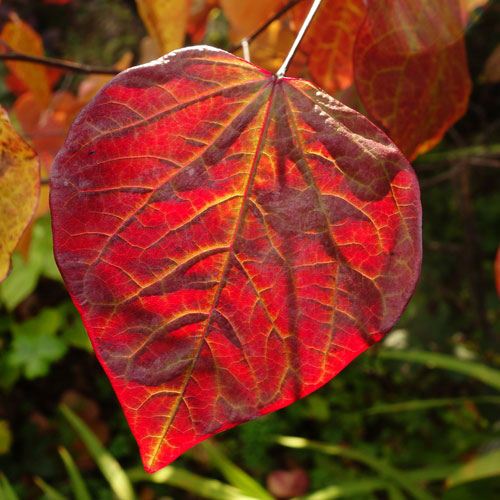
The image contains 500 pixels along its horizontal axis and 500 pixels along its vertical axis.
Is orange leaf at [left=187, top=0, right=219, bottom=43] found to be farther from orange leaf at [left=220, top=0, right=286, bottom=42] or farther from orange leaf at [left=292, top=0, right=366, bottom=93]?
orange leaf at [left=292, top=0, right=366, bottom=93]

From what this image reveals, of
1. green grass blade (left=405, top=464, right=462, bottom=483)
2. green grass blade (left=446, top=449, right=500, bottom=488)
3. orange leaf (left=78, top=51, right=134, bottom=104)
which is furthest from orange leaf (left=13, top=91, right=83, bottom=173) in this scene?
green grass blade (left=405, top=464, right=462, bottom=483)

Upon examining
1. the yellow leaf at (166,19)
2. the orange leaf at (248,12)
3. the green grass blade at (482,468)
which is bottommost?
the green grass blade at (482,468)

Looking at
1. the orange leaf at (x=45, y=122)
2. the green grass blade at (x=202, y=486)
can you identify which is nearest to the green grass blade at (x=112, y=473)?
the green grass blade at (x=202, y=486)

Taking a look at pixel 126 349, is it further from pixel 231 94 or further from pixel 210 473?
pixel 210 473

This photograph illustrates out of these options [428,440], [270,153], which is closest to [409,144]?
[270,153]

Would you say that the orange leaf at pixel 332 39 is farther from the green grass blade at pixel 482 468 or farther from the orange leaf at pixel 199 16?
the green grass blade at pixel 482 468

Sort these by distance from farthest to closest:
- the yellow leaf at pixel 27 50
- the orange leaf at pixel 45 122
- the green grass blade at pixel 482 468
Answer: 1. the green grass blade at pixel 482 468
2. the orange leaf at pixel 45 122
3. the yellow leaf at pixel 27 50
